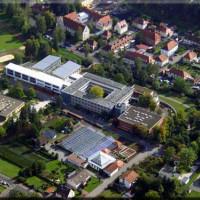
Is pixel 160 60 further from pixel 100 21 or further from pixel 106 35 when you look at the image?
pixel 100 21

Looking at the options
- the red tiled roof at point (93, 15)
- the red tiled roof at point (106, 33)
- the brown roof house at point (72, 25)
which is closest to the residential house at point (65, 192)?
the brown roof house at point (72, 25)

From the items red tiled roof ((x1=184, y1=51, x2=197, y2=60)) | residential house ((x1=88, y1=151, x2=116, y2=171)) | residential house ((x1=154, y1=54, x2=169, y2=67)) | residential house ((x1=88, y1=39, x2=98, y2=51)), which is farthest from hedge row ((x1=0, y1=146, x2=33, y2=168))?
red tiled roof ((x1=184, y1=51, x2=197, y2=60))

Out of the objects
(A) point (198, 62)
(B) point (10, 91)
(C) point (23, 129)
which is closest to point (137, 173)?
(C) point (23, 129)

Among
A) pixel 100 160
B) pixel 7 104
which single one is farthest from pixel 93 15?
pixel 100 160

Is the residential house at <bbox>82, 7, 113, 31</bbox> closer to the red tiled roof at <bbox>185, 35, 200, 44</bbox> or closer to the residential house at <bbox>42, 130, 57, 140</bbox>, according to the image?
the red tiled roof at <bbox>185, 35, 200, 44</bbox>

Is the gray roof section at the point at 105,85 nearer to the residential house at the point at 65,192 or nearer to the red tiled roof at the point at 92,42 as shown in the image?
the red tiled roof at the point at 92,42

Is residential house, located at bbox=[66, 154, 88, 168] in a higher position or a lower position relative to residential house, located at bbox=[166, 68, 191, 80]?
lower

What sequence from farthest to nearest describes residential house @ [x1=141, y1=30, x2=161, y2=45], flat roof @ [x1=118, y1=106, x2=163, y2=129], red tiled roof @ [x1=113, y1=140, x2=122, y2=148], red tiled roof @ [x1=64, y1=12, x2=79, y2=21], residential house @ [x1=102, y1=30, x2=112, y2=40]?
red tiled roof @ [x1=64, y1=12, x2=79, y2=21], residential house @ [x1=102, y1=30, x2=112, y2=40], residential house @ [x1=141, y1=30, x2=161, y2=45], flat roof @ [x1=118, y1=106, x2=163, y2=129], red tiled roof @ [x1=113, y1=140, x2=122, y2=148]
